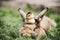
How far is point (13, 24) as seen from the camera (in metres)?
2.94

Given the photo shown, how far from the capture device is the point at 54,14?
3.03m

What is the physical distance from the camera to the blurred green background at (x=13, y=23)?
2.79m

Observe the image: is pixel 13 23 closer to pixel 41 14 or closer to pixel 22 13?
pixel 22 13

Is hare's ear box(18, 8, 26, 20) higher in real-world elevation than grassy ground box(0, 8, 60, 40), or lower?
higher

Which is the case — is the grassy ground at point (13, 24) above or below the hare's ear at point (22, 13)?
below

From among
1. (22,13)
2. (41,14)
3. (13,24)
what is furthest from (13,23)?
(41,14)

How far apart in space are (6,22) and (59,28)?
22.6 inches

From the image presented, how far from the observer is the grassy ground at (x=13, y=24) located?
9.16 feet

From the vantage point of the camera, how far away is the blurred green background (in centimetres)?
279

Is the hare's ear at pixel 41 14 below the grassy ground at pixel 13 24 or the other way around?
the other way around

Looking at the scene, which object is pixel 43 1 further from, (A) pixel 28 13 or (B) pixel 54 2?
(A) pixel 28 13

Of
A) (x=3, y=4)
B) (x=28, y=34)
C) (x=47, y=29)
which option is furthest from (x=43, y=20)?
(x=3, y=4)

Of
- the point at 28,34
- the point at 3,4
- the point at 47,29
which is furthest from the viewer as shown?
the point at 3,4

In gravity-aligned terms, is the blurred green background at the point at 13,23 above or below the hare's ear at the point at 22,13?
below
